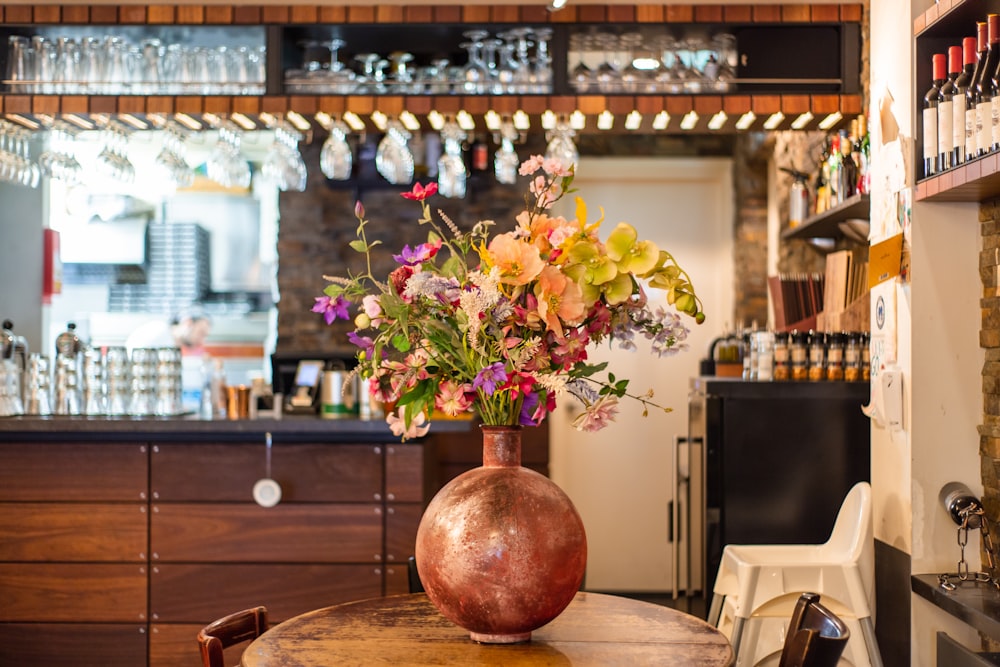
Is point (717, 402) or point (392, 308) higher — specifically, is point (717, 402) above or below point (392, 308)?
below

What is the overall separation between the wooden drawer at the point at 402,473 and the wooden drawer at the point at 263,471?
4 cm

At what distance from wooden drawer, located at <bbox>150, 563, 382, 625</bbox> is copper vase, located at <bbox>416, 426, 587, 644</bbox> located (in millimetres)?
2044

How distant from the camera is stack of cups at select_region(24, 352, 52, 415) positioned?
168 inches

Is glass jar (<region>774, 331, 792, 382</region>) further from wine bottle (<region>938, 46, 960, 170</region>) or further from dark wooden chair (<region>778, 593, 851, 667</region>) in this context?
dark wooden chair (<region>778, 593, 851, 667</region>)

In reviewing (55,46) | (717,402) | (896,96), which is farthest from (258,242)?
(896,96)

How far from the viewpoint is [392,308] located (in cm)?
189

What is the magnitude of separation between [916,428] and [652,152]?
347cm

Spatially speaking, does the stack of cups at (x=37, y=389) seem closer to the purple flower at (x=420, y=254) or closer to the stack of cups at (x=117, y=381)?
the stack of cups at (x=117, y=381)

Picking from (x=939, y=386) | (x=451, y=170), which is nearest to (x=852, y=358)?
(x=939, y=386)

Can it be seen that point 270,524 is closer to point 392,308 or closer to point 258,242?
point 392,308

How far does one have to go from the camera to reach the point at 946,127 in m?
2.74

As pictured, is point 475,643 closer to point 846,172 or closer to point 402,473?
point 402,473

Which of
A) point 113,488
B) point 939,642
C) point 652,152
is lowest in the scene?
point 939,642

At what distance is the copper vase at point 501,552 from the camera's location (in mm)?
1840
